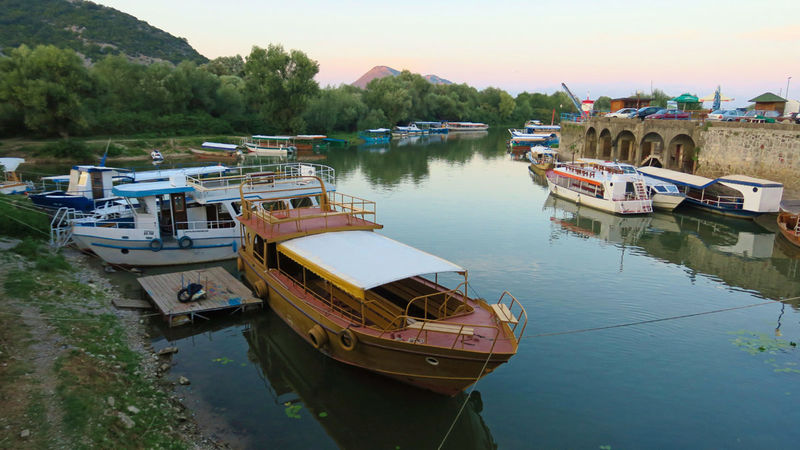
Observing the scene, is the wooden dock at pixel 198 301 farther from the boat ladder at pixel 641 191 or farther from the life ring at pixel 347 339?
the boat ladder at pixel 641 191

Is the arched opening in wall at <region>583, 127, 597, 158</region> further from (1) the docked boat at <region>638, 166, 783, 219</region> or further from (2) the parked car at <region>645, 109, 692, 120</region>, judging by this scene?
(1) the docked boat at <region>638, 166, 783, 219</region>

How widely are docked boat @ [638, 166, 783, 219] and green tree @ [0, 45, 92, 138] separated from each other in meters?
64.9

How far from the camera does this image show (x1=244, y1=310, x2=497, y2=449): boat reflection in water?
1102cm

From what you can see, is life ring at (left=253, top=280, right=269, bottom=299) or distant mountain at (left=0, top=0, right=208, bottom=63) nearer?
life ring at (left=253, top=280, right=269, bottom=299)

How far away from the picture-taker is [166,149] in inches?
2485

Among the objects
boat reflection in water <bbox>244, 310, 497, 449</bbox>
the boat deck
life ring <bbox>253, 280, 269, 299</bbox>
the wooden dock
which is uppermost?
the boat deck

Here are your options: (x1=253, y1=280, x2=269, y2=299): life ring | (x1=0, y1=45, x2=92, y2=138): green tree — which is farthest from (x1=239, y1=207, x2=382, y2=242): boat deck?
(x1=0, y1=45, x2=92, y2=138): green tree

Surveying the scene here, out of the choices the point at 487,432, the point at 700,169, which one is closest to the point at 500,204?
the point at 700,169

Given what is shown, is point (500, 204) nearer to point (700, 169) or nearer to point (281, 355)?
point (700, 169)

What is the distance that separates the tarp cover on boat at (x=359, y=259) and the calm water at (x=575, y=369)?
317cm

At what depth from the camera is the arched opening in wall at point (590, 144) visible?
6294 centimetres

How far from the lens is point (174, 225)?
21391 millimetres

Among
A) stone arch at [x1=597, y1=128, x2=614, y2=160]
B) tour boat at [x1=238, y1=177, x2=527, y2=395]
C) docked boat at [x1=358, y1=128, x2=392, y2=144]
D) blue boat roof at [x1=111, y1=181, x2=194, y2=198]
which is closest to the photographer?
tour boat at [x1=238, y1=177, x2=527, y2=395]

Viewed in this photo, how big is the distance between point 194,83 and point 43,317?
74.3 metres
